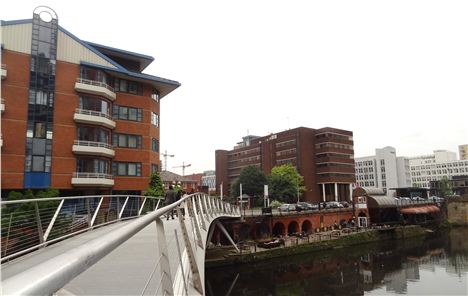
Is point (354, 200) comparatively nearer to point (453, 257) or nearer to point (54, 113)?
point (453, 257)

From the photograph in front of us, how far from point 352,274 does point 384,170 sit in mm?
102253

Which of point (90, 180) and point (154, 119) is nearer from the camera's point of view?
point (90, 180)

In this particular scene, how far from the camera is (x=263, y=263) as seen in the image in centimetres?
3553

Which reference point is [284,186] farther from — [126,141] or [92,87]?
[92,87]

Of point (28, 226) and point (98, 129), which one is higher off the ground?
point (98, 129)

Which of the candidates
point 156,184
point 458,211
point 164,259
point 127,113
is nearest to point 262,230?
point 156,184

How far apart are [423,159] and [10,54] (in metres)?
168

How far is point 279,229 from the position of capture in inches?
1891

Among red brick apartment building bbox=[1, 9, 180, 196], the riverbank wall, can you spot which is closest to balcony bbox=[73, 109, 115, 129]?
red brick apartment building bbox=[1, 9, 180, 196]

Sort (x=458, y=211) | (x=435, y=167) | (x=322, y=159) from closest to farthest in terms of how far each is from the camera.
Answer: (x=458, y=211) → (x=322, y=159) → (x=435, y=167)

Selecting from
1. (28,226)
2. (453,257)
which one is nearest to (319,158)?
(453,257)

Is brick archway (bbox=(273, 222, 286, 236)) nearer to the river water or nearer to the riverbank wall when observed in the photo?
the riverbank wall

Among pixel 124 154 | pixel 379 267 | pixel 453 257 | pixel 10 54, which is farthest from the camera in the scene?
pixel 453 257

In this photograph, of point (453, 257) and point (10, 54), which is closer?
point (10, 54)
